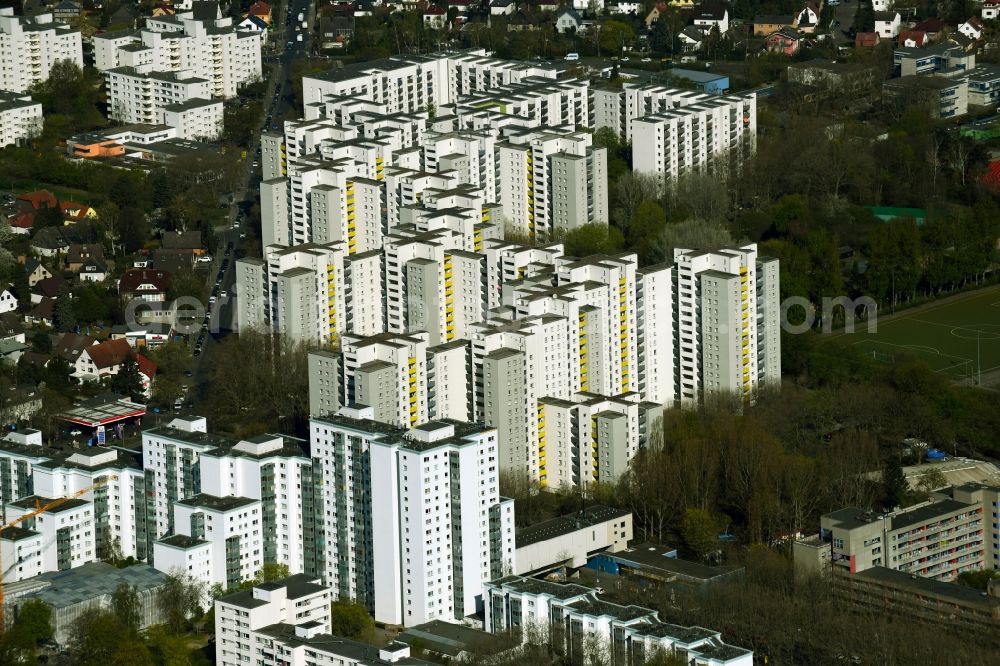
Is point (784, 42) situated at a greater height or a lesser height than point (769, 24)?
lesser

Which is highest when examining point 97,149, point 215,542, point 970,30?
point 970,30

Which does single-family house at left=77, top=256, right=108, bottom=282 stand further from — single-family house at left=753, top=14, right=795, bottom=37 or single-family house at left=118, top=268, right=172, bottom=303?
single-family house at left=753, top=14, right=795, bottom=37

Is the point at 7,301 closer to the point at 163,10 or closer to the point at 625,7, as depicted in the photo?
the point at 163,10

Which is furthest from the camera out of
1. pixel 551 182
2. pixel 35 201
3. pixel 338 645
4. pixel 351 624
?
pixel 35 201

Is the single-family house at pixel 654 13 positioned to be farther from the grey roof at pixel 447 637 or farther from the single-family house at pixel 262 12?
the grey roof at pixel 447 637

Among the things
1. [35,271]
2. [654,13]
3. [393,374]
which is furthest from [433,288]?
[654,13]

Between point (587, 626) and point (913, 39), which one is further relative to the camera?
point (913, 39)

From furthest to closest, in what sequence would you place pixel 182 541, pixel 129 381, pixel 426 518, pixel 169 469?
1. pixel 129 381
2. pixel 169 469
3. pixel 182 541
4. pixel 426 518

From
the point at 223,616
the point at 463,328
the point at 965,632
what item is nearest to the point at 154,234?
the point at 463,328
